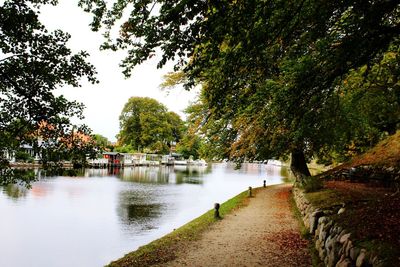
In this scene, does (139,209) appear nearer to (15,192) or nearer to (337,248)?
(15,192)

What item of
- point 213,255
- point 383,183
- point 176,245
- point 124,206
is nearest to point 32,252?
point 176,245

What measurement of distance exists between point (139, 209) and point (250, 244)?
13.5 meters

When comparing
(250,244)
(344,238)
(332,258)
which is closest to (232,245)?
(250,244)

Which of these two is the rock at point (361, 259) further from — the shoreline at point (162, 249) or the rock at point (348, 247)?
the shoreline at point (162, 249)

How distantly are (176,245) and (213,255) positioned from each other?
6.12ft

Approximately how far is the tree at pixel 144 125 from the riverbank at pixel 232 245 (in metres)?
72.3

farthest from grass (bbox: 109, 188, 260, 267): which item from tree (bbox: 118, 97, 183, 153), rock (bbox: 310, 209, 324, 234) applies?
tree (bbox: 118, 97, 183, 153)

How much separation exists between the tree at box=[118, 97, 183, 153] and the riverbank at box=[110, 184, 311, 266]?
72.3 metres

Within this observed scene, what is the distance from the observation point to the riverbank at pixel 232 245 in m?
9.47

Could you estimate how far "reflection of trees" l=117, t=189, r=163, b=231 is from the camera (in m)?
19.3

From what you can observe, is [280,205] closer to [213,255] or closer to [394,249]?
[213,255]

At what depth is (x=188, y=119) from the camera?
986 inches

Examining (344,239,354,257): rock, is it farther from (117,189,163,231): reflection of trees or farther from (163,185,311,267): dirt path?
(117,189,163,231): reflection of trees

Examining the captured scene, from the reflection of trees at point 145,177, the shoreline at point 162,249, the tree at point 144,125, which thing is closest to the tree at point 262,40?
the shoreline at point 162,249
